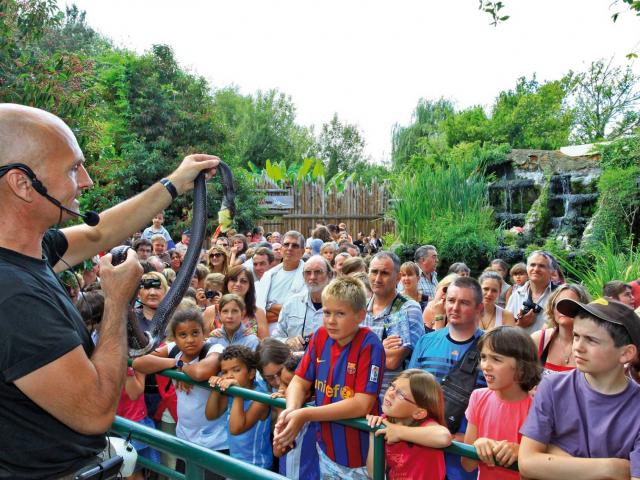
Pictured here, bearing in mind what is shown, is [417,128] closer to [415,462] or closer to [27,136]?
[415,462]

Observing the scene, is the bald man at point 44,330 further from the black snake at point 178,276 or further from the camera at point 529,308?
the camera at point 529,308

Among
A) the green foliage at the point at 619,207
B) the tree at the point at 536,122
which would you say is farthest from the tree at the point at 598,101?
the green foliage at the point at 619,207

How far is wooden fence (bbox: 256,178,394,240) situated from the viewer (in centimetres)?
2144

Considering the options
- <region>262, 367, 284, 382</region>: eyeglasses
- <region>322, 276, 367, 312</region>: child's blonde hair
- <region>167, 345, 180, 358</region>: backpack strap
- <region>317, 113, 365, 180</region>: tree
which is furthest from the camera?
<region>317, 113, 365, 180</region>: tree

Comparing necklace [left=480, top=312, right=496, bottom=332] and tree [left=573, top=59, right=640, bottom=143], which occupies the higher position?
tree [left=573, top=59, right=640, bottom=143]

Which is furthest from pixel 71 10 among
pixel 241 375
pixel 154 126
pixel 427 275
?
pixel 241 375

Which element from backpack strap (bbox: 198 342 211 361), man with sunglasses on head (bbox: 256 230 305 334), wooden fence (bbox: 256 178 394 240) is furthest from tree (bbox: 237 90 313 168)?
backpack strap (bbox: 198 342 211 361)

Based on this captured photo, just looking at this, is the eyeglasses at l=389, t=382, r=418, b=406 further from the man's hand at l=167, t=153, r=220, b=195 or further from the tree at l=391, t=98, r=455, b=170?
the tree at l=391, t=98, r=455, b=170

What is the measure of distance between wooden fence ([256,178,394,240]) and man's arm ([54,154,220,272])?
17.8 m

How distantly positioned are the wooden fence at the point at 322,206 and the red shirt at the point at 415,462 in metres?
17.5

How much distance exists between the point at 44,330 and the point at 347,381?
6.00 feet

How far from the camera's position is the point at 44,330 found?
61.1 inches

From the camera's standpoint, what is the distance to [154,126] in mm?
18188

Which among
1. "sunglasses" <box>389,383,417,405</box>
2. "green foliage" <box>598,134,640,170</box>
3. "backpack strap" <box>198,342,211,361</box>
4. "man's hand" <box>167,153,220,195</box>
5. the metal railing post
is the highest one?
"green foliage" <box>598,134,640,170</box>
